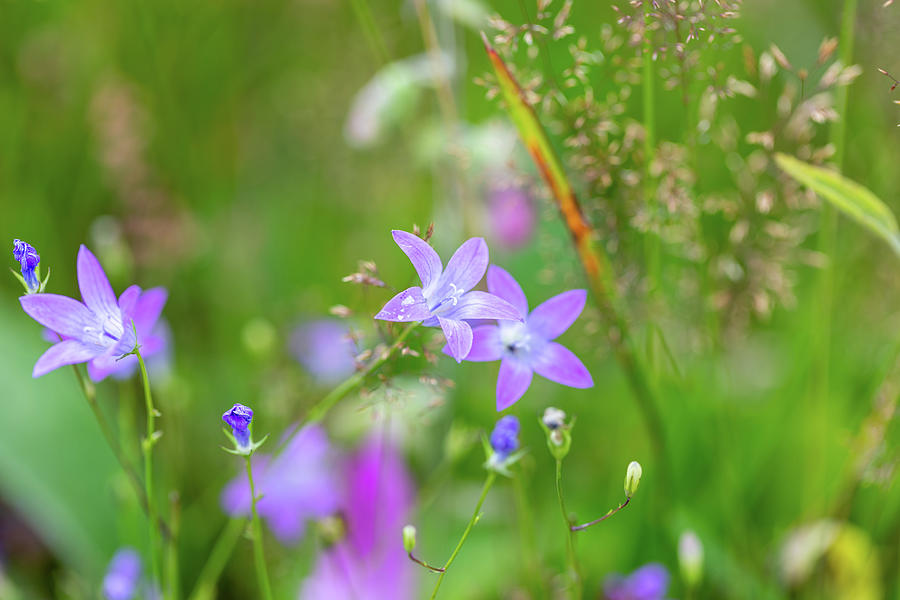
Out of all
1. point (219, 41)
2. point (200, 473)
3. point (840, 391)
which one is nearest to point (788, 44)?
point (840, 391)

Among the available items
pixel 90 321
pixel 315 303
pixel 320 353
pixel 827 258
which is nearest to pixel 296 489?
pixel 320 353

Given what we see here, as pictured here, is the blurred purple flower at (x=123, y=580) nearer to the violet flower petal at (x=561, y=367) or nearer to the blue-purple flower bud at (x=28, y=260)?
the blue-purple flower bud at (x=28, y=260)

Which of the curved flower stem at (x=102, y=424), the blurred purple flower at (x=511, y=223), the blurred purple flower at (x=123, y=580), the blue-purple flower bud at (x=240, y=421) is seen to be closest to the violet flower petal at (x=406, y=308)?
the blue-purple flower bud at (x=240, y=421)

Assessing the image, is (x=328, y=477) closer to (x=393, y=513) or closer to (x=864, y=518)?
(x=393, y=513)

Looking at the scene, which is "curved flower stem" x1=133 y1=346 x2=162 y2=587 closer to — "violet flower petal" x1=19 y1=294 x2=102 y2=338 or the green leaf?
"violet flower petal" x1=19 y1=294 x2=102 y2=338

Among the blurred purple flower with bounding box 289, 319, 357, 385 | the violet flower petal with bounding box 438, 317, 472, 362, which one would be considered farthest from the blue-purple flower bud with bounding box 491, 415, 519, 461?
the blurred purple flower with bounding box 289, 319, 357, 385

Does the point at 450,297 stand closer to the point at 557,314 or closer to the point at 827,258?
the point at 557,314
